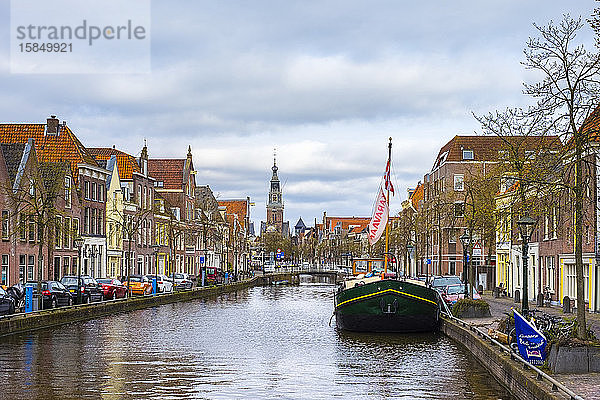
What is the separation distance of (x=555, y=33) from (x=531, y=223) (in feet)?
24.7

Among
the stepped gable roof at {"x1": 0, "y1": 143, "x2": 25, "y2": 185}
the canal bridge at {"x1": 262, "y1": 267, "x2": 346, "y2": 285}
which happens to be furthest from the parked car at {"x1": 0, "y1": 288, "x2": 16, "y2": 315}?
the canal bridge at {"x1": 262, "y1": 267, "x2": 346, "y2": 285}

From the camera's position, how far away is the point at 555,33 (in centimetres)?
2441

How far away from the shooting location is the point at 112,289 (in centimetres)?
6288

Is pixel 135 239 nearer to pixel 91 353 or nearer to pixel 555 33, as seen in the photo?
pixel 91 353

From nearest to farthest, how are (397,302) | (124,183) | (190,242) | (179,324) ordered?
(397,302)
(179,324)
(124,183)
(190,242)

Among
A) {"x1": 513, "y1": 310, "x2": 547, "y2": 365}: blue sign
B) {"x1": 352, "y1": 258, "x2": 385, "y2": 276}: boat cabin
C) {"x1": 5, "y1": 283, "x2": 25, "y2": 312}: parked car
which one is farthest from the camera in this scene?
{"x1": 352, "y1": 258, "x2": 385, "y2": 276}: boat cabin

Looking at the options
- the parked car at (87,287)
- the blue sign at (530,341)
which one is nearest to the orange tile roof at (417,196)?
the parked car at (87,287)

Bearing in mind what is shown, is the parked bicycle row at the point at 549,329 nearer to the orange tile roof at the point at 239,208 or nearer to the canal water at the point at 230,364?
the canal water at the point at 230,364

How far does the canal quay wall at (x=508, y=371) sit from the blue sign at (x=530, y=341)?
1.27 ft

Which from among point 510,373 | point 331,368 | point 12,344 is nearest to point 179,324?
point 12,344

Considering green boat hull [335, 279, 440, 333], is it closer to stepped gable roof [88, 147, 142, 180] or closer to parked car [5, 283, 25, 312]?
parked car [5, 283, 25, 312]

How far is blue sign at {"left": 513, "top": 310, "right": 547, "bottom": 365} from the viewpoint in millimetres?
21266

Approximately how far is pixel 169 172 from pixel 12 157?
182 ft

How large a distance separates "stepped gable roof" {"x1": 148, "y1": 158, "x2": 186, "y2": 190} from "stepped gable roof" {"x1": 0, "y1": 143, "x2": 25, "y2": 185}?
53.4m
